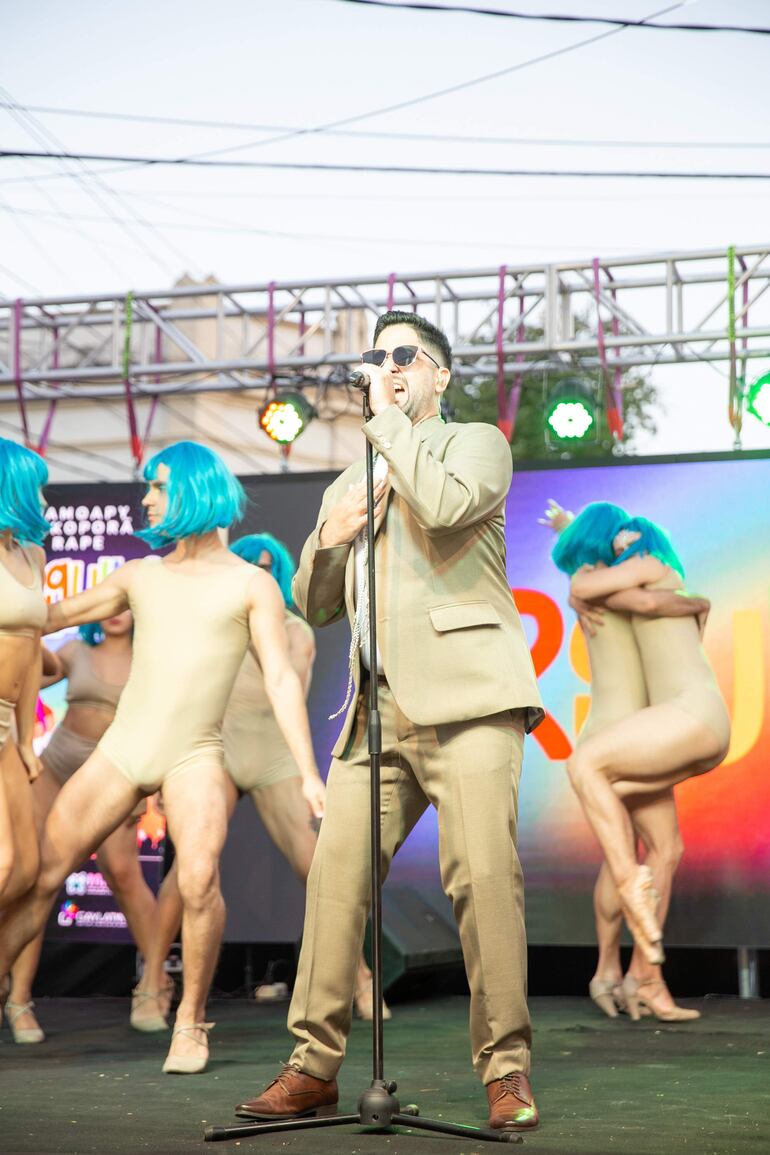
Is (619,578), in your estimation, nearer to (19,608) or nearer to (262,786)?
(262,786)

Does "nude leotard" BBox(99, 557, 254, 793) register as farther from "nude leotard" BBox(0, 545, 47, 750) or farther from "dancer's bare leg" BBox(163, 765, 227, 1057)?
"nude leotard" BBox(0, 545, 47, 750)

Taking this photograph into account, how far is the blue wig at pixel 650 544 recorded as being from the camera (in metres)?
6.57

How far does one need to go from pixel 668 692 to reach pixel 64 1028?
292 centimetres

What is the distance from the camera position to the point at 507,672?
11.6 feet

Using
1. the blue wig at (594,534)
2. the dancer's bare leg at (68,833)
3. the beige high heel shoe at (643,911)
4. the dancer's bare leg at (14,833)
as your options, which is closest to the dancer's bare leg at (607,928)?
the beige high heel shoe at (643,911)

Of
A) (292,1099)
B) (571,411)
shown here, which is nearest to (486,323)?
(571,411)

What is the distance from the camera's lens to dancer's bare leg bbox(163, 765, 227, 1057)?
4680mm

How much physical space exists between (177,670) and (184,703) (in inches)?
4.4

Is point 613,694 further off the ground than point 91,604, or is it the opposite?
point 91,604

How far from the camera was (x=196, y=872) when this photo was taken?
15.4ft

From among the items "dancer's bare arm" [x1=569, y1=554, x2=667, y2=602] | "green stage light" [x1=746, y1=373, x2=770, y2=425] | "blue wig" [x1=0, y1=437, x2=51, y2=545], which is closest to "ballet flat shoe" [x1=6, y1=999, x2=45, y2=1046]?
"blue wig" [x1=0, y1=437, x2=51, y2=545]

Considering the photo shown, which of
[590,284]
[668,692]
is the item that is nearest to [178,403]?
[590,284]

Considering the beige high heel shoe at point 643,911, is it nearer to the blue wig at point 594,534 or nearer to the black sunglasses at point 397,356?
the blue wig at point 594,534

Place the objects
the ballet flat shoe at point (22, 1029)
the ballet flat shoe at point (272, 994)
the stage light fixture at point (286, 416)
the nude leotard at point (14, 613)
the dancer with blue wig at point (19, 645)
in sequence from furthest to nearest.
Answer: the stage light fixture at point (286, 416) < the ballet flat shoe at point (272, 994) < the ballet flat shoe at point (22, 1029) < the nude leotard at point (14, 613) < the dancer with blue wig at point (19, 645)
